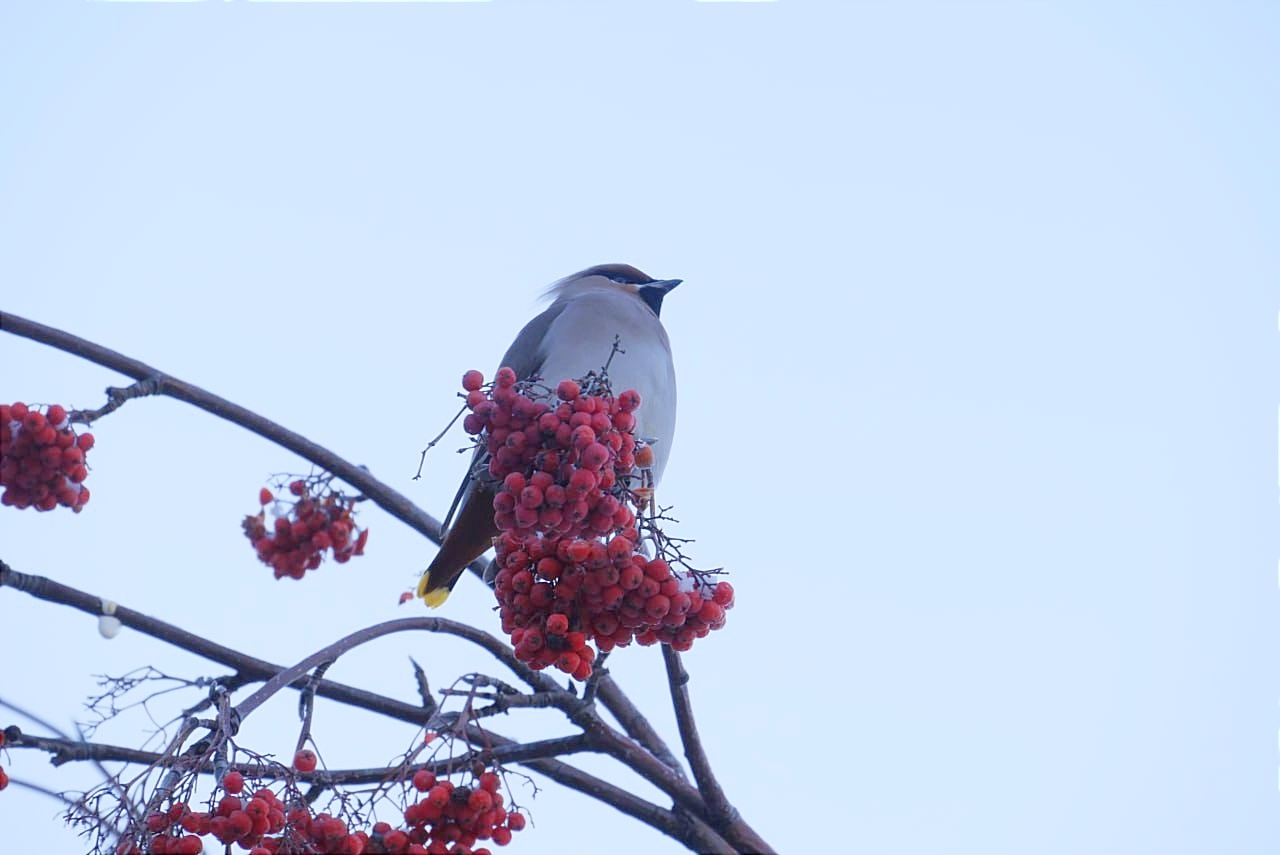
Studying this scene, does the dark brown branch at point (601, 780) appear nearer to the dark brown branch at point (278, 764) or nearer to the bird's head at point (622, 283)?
the dark brown branch at point (278, 764)

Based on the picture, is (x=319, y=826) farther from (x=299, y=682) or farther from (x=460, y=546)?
(x=460, y=546)

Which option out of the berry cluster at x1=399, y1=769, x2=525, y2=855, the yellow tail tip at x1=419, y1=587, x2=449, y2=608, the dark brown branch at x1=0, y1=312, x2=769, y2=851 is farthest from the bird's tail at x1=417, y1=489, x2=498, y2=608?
the berry cluster at x1=399, y1=769, x2=525, y2=855

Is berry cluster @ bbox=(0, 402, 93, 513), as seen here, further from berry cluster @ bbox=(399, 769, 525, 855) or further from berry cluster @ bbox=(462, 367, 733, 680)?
berry cluster @ bbox=(399, 769, 525, 855)

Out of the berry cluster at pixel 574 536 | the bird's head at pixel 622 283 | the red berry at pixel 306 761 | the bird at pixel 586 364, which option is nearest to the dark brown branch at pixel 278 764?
the red berry at pixel 306 761

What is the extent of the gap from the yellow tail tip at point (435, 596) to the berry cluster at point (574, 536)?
1251mm

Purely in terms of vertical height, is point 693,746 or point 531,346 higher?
point 531,346

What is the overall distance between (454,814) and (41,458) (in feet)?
4.45

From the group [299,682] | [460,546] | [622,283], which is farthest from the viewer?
[622,283]

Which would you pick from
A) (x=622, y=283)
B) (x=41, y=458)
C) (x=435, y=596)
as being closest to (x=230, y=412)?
(x=41, y=458)

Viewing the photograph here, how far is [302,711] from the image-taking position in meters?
2.38

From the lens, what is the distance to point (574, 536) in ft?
7.45

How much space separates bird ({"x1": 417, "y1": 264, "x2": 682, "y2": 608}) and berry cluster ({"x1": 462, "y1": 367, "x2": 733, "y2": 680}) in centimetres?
105

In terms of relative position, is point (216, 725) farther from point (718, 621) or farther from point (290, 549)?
point (290, 549)

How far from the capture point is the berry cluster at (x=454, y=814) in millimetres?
2082
